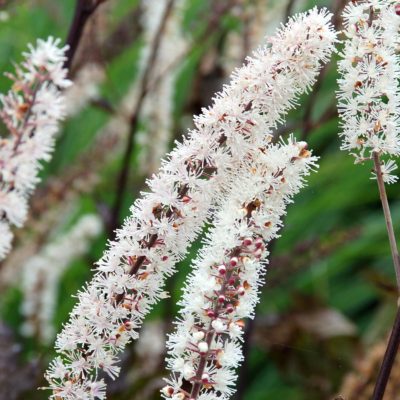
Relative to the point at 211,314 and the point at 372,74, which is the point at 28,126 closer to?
the point at 211,314

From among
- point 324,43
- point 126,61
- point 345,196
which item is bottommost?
point 324,43

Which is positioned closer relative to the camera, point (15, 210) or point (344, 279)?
point (15, 210)

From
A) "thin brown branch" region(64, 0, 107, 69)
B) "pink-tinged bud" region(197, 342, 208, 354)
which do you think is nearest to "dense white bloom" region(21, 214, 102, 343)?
"thin brown branch" region(64, 0, 107, 69)

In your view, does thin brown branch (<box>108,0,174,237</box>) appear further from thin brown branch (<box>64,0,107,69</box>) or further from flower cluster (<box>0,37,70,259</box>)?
flower cluster (<box>0,37,70,259</box>)

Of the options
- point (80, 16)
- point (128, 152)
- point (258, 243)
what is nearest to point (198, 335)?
point (258, 243)

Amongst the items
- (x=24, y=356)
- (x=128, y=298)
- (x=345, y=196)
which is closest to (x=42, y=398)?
(x=24, y=356)

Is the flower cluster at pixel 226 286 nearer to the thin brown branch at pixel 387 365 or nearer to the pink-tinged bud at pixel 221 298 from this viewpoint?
the pink-tinged bud at pixel 221 298

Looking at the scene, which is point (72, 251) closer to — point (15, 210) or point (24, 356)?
point (24, 356)
